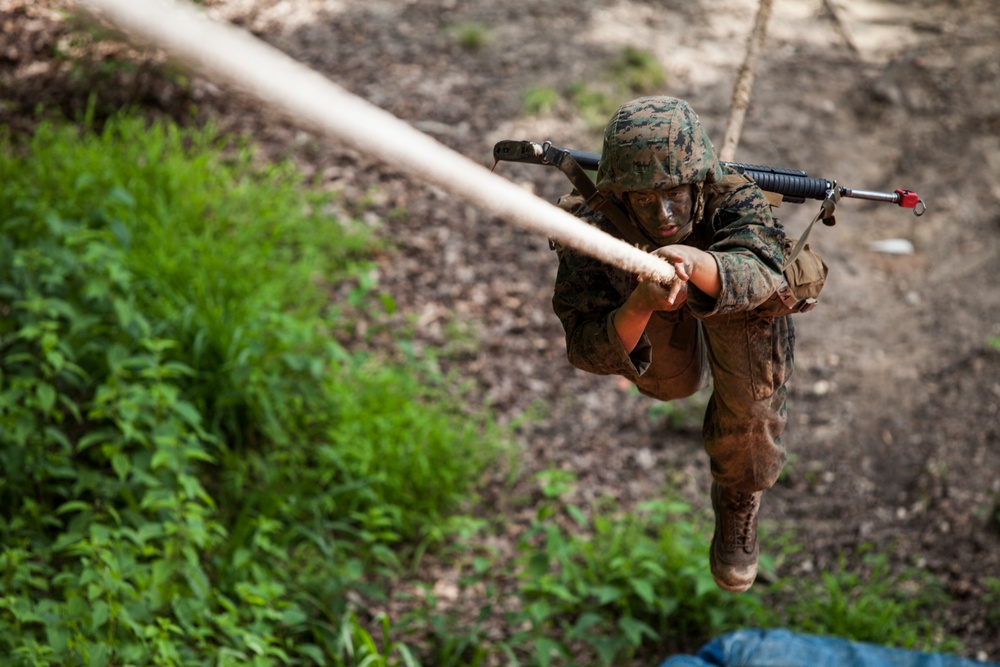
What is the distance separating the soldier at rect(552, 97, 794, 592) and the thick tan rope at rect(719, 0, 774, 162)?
279 millimetres

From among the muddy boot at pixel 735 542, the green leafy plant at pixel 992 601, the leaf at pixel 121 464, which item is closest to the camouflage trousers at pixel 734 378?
the muddy boot at pixel 735 542

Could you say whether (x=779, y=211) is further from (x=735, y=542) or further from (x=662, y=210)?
(x=662, y=210)

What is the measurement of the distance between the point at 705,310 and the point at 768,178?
1.65 ft

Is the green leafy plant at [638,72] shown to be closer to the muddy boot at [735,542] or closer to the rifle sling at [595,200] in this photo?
the muddy boot at [735,542]

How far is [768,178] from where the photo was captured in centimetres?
213

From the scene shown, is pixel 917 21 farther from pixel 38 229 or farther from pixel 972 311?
pixel 38 229

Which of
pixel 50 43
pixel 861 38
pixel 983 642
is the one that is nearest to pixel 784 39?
pixel 861 38

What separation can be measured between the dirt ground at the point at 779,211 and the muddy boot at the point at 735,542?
2245 millimetres

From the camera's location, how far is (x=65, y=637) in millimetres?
2951

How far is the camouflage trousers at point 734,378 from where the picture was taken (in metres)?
2.05

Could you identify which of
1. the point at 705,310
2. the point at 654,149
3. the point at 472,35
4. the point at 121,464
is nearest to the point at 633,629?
the point at 121,464

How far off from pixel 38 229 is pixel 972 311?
489cm

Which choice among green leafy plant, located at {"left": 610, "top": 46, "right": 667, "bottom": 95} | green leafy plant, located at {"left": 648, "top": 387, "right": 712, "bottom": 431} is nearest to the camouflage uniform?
green leafy plant, located at {"left": 648, "top": 387, "right": 712, "bottom": 431}

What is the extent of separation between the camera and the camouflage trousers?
6.73 ft
